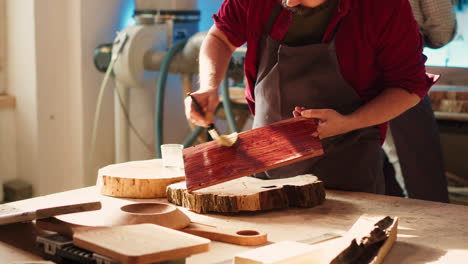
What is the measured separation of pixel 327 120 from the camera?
6.49 feet

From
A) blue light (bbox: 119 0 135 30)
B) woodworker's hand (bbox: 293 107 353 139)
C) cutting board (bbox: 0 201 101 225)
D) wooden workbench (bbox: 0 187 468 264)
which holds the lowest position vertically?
wooden workbench (bbox: 0 187 468 264)

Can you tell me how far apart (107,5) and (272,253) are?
10.5 ft

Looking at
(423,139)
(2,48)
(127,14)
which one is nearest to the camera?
(423,139)

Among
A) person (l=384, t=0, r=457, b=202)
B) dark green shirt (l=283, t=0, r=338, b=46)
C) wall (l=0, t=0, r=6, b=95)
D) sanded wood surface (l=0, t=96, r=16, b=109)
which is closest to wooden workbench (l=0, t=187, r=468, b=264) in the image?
dark green shirt (l=283, t=0, r=338, b=46)

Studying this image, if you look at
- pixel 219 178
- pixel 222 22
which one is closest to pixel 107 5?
pixel 222 22

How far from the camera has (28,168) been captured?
4238mm

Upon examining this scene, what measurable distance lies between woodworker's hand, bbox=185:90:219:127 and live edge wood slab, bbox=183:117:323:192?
0.23 feet

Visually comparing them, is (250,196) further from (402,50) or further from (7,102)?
(7,102)

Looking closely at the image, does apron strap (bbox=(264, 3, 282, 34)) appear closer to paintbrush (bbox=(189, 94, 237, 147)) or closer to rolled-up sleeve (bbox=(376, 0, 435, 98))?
rolled-up sleeve (bbox=(376, 0, 435, 98))

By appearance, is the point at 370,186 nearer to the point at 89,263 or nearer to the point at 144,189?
the point at 144,189

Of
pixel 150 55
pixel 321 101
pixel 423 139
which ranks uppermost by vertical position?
pixel 150 55

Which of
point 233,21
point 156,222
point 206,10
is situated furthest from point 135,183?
point 206,10

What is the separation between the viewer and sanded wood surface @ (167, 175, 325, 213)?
1.80m

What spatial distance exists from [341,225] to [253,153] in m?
0.31
